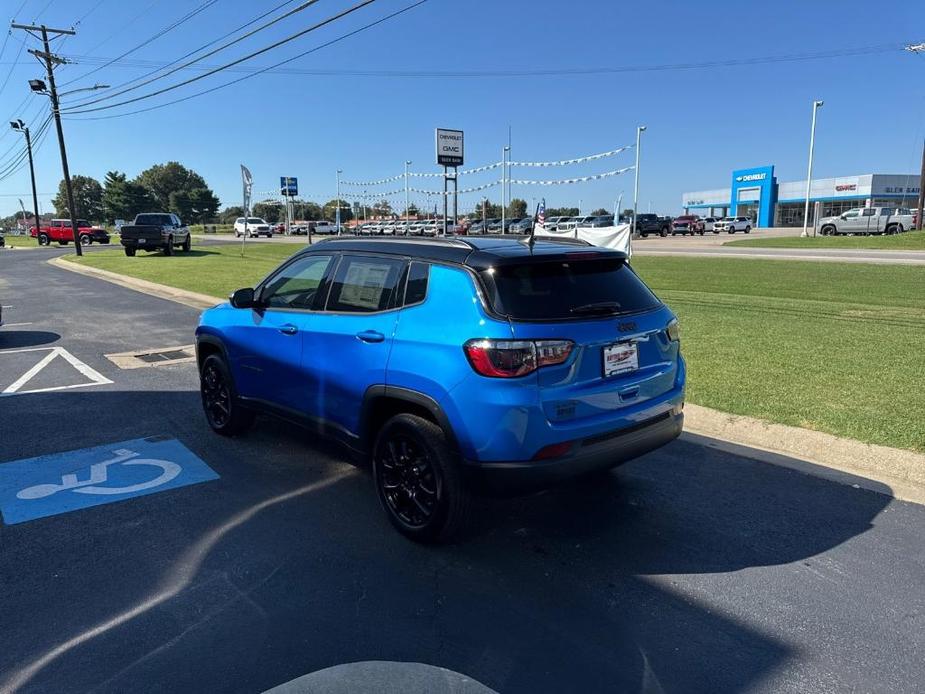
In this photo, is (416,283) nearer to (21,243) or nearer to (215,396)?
→ (215,396)

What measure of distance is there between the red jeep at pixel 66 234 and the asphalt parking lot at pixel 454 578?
4892 cm

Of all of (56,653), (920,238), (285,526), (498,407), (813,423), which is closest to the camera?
(56,653)

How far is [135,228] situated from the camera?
95.5 ft

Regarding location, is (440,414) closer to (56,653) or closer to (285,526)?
(285,526)

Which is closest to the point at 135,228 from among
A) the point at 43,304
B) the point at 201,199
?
the point at 43,304

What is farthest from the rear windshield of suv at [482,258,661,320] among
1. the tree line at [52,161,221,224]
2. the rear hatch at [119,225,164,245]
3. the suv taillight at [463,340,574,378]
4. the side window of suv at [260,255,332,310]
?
the tree line at [52,161,221,224]

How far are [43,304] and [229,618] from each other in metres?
15.3

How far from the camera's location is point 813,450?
16.5ft

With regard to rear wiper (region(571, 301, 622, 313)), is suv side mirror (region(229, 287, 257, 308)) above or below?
below

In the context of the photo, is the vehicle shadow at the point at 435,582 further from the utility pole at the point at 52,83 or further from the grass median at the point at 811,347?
the utility pole at the point at 52,83

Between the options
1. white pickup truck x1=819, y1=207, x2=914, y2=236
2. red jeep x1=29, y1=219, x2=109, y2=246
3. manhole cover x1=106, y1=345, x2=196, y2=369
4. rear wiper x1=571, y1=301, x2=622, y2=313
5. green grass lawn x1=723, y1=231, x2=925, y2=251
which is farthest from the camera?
red jeep x1=29, y1=219, x2=109, y2=246

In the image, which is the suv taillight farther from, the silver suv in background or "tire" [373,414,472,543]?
the silver suv in background

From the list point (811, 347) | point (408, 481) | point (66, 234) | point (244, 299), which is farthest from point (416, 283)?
point (66, 234)

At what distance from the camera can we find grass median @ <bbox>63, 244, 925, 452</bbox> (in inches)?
218
